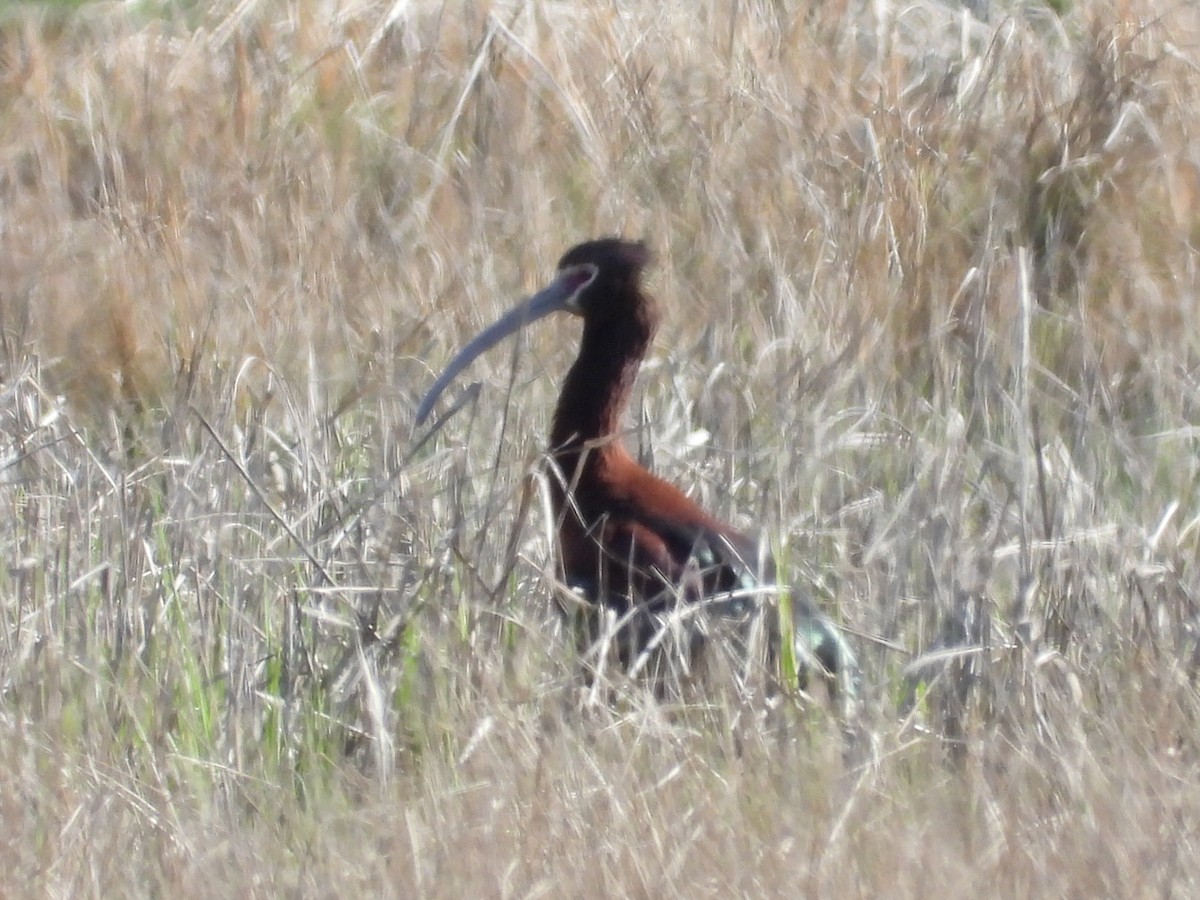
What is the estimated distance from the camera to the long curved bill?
4.28 meters

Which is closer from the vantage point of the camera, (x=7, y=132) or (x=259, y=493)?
(x=259, y=493)

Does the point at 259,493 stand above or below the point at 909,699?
above

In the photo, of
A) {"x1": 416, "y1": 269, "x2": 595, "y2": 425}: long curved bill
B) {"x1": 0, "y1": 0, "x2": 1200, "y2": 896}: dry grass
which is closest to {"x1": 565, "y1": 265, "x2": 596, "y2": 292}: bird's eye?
{"x1": 416, "y1": 269, "x2": 595, "y2": 425}: long curved bill

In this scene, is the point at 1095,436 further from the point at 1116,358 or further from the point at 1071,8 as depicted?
the point at 1071,8

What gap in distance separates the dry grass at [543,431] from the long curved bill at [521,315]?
0.14 m

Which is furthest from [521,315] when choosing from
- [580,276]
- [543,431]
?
[543,431]

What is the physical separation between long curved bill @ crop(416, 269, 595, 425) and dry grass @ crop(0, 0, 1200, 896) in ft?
0.45

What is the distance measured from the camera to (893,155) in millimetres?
5770

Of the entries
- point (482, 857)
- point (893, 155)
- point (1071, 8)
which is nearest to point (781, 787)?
point (482, 857)

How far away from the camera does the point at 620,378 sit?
4.25m

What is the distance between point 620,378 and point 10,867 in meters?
1.87

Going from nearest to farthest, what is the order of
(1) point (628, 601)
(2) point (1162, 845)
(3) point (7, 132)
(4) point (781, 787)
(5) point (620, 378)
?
1. (2) point (1162, 845)
2. (4) point (781, 787)
3. (1) point (628, 601)
4. (5) point (620, 378)
5. (3) point (7, 132)

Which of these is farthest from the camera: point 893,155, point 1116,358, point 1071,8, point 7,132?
point 1071,8

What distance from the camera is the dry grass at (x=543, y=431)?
2832 mm
